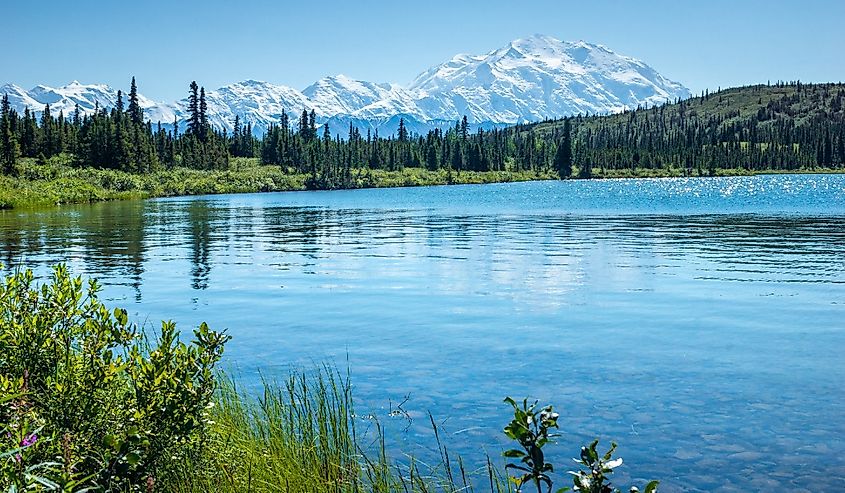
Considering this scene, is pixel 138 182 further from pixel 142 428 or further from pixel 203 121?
pixel 142 428

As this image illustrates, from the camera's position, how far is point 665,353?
17.7 metres

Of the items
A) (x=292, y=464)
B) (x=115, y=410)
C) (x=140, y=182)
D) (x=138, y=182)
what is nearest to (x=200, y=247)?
(x=292, y=464)

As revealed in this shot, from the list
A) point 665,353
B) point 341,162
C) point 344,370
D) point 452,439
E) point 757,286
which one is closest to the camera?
point 452,439

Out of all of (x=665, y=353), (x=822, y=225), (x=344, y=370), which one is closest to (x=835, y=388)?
(x=665, y=353)

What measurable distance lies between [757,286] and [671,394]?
14.8 m

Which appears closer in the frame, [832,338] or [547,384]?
[547,384]

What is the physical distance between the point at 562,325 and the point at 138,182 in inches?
4863

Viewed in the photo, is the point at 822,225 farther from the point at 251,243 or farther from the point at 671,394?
the point at 671,394

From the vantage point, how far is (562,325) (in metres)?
21.1

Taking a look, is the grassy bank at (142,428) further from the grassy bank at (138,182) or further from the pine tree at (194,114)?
the pine tree at (194,114)

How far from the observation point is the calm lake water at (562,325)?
12172 millimetres

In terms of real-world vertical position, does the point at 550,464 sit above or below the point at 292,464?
above

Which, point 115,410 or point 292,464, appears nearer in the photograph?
point 115,410

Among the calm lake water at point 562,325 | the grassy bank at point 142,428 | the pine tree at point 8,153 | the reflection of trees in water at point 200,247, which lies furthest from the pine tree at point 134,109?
the grassy bank at point 142,428
